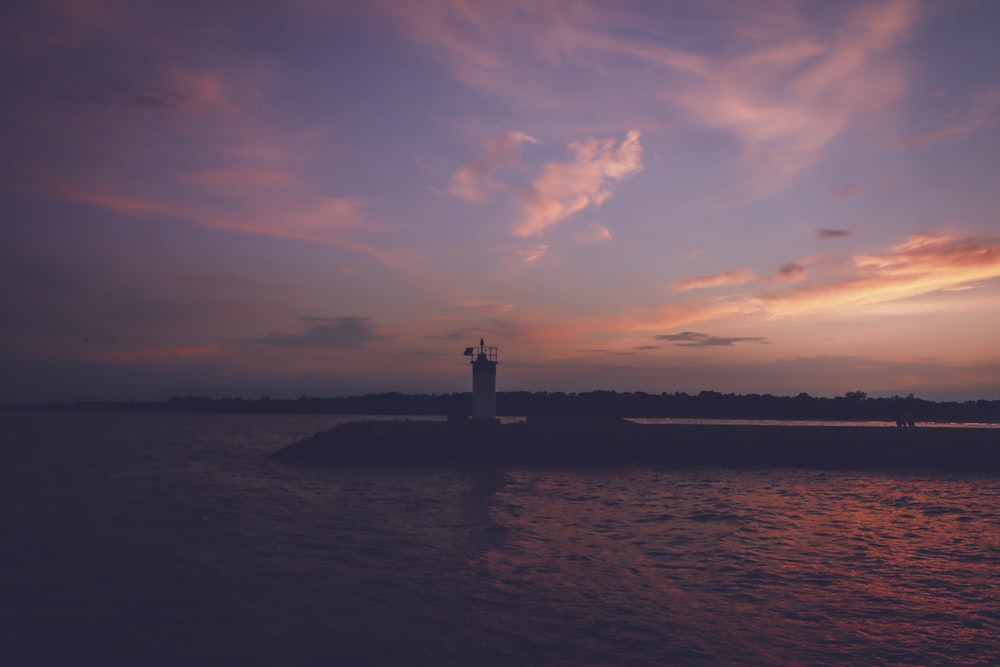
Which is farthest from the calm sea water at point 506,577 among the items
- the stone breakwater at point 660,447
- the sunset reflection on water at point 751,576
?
the stone breakwater at point 660,447

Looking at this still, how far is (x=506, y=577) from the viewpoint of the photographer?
50.5 ft

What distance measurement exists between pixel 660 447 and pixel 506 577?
31692 millimetres

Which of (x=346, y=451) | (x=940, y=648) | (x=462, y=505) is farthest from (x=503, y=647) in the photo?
(x=346, y=451)

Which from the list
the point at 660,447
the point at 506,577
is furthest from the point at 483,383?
the point at 506,577

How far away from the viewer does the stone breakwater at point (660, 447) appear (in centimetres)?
4269

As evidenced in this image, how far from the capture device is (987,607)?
13.1 m

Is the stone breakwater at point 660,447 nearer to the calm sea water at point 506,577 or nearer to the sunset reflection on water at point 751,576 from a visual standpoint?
the calm sea water at point 506,577

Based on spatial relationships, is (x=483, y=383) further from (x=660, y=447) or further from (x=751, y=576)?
(x=751, y=576)

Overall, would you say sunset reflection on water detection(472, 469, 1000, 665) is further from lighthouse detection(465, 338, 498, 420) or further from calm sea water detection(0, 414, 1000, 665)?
lighthouse detection(465, 338, 498, 420)

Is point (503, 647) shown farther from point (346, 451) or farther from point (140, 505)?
point (346, 451)

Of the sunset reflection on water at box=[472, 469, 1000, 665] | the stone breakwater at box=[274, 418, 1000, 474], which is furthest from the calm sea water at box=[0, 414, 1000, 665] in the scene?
the stone breakwater at box=[274, 418, 1000, 474]

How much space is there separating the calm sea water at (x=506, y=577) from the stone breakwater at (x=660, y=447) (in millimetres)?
12503

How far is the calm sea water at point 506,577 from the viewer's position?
11117 mm

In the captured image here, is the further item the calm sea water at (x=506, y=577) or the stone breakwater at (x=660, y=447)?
the stone breakwater at (x=660, y=447)
